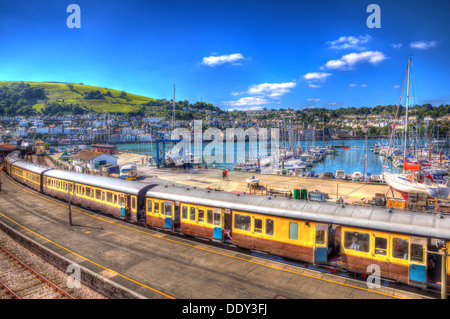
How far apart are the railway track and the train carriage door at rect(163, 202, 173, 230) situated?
23.8 ft

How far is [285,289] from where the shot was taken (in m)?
12.0

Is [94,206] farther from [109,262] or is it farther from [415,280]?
[415,280]

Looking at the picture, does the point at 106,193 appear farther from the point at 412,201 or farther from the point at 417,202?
the point at 417,202

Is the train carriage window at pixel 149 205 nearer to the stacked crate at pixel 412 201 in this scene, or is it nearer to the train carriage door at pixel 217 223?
the train carriage door at pixel 217 223

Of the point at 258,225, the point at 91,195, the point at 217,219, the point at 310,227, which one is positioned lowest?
the point at 91,195

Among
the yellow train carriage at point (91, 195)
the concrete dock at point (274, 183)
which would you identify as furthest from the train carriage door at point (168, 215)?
the concrete dock at point (274, 183)

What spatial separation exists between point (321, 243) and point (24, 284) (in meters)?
15.3

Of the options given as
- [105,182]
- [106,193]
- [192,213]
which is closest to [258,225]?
[192,213]

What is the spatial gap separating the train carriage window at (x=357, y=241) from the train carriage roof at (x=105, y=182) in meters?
14.8

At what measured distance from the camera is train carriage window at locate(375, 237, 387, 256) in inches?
464

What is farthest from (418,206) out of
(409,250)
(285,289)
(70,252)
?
(70,252)

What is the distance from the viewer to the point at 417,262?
11141 millimetres

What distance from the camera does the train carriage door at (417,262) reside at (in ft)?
36.1
